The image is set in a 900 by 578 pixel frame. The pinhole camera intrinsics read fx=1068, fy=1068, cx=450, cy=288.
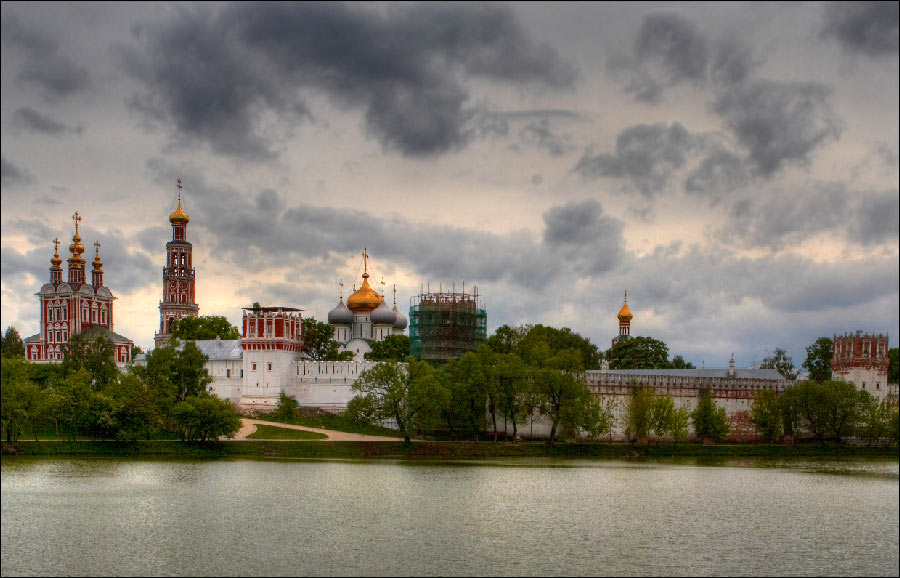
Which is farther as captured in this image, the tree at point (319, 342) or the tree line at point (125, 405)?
the tree at point (319, 342)

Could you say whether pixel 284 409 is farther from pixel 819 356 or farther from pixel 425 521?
pixel 819 356

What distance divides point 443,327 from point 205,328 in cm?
2542

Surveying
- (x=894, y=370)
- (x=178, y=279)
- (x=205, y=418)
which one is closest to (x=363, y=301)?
(x=178, y=279)

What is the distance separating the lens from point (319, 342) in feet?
290

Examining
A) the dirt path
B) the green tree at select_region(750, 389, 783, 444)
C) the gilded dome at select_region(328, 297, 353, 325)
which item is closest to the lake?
the dirt path

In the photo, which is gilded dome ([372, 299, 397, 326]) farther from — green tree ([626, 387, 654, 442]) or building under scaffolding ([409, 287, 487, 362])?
green tree ([626, 387, 654, 442])

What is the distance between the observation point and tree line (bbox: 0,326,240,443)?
55.2 meters

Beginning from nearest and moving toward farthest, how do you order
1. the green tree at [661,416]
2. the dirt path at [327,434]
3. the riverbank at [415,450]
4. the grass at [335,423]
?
the riverbank at [415,450], the dirt path at [327,434], the grass at [335,423], the green tree at [661,416]

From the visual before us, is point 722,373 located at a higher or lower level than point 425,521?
higher

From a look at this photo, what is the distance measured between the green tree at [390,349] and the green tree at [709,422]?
76.4 ft

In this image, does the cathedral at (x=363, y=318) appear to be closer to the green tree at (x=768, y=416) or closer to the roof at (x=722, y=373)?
the roof at (x=722, y=373)

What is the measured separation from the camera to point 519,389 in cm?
6594

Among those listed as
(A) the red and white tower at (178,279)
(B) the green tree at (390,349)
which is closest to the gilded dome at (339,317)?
(B) the green tree at (390,349)

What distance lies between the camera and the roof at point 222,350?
79.0 meters
